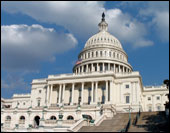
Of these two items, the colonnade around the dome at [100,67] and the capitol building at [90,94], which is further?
the colonnade around the dome at [100,67]

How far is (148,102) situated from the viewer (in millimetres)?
94000

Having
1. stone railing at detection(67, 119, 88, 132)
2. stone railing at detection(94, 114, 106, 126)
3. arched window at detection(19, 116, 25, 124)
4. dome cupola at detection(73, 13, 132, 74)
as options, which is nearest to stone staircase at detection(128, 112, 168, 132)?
stone railing at detection(94, 114, 106, 126)

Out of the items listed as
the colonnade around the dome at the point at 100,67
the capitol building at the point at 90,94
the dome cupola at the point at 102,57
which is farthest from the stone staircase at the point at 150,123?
the colonnade around the dome at the point at 100,67

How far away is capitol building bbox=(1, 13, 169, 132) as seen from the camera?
2280 inches

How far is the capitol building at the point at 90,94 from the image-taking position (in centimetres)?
5791

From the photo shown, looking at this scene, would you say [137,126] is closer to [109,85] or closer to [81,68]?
[109,85]

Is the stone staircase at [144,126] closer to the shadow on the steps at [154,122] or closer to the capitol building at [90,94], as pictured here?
the shadow on the steps at [154,122]

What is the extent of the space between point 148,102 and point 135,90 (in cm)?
1970

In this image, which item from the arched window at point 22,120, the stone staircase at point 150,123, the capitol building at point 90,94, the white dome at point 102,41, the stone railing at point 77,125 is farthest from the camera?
the white dome at point 102,41

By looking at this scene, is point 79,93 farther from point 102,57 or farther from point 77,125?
point 77,125

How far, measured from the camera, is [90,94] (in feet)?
266

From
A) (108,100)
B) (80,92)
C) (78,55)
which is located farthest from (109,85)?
(78,55)

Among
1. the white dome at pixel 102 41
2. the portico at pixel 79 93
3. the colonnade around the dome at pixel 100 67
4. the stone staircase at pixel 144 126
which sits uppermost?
the white dome at pixel 102 41

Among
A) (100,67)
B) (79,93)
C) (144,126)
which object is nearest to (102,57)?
(100,67)
